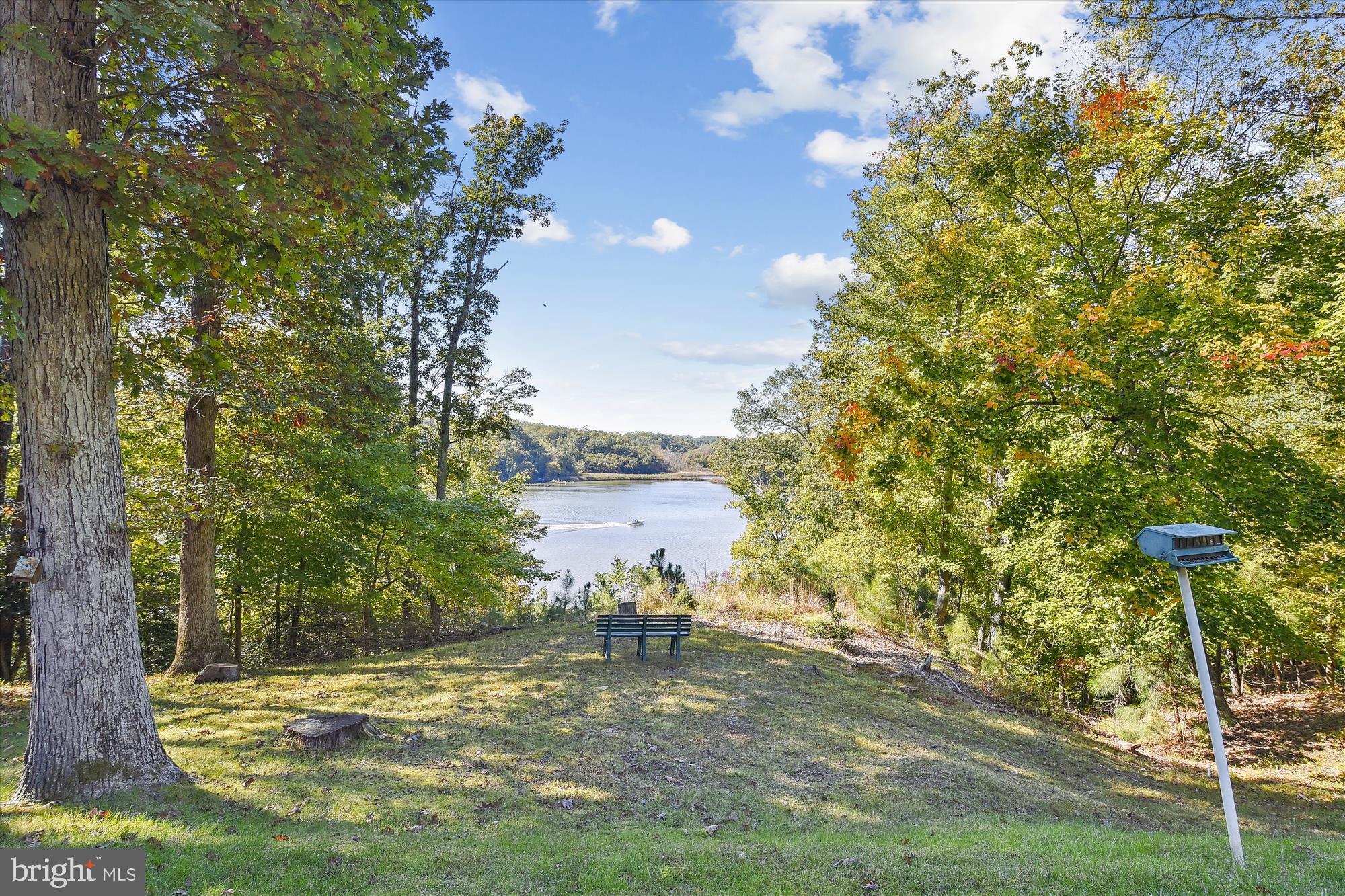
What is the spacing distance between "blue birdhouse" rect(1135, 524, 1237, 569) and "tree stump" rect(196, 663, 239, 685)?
10.1 metres

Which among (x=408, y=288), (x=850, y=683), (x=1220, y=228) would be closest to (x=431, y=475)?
(x=408, y=288)

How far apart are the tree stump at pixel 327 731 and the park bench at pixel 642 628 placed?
3651 millimetres

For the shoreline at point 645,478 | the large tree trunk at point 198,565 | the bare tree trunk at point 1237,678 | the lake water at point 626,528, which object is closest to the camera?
the large tree trunk at point 198,565

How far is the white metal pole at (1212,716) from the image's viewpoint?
3.61 m

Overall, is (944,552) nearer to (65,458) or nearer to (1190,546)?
(1190,546)

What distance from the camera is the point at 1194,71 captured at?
8.24m

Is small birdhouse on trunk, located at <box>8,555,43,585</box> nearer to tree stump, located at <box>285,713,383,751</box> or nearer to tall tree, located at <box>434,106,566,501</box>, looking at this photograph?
tree stump, located at <box>285,713,383,751</box>

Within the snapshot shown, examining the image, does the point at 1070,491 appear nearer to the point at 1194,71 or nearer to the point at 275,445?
the point at 1194,71

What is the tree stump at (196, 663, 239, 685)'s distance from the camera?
26.0 ft

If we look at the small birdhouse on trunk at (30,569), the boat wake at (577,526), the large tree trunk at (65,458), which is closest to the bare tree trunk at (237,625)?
the large tree trunk at (65,458)

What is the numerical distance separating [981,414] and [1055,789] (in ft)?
13.7

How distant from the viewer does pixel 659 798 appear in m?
4.98

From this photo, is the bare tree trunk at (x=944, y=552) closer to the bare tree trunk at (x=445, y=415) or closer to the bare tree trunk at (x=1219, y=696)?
the bare tree trunk at (x=1219, y=696)

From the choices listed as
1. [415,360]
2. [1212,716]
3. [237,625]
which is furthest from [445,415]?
[1212,716]
